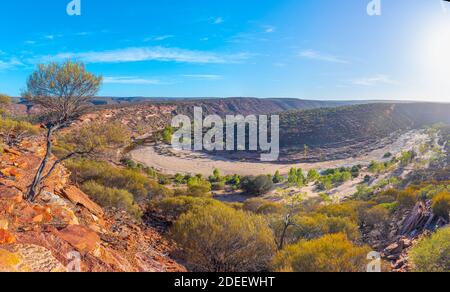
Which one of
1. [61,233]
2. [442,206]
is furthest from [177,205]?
[442,206]

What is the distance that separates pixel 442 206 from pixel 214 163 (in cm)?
4129

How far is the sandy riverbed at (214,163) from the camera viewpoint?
43.3 m

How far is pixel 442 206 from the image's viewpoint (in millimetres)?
7879

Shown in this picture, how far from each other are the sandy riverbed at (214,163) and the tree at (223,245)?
3334 centimetres

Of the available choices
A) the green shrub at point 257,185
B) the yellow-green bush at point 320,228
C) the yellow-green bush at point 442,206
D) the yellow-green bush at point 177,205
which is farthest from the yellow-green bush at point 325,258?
the green shrub at point 257,185

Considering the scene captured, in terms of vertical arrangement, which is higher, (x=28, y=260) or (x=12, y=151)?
(x=12, y=151)

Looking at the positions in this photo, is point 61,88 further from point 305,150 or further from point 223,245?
point 305,150

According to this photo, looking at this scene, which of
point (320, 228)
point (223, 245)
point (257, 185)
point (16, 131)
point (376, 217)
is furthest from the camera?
point (257, 185)

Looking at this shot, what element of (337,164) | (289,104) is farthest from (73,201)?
(289,104)

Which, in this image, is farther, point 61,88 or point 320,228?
point 320,228

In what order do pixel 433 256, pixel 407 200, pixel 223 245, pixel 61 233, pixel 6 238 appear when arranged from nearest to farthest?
1. pixel 6 238
2. pixel 61 233
3. pixel 433 256
4. pixel 223 245
5. pixel 407 200
